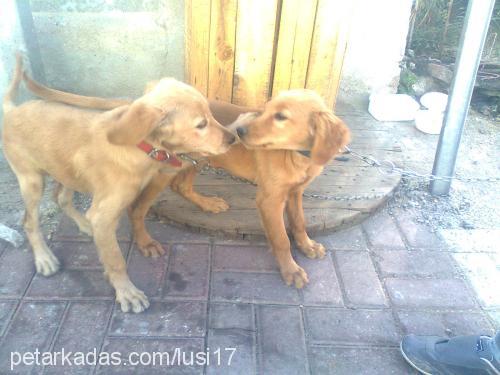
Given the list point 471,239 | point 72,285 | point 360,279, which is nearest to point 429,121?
point 471,239

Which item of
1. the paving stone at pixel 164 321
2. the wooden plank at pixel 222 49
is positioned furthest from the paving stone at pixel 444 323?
the wooden plank at pixel 222 49

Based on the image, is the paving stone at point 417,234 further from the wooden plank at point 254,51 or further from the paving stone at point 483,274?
the wooden plank at point 254,51

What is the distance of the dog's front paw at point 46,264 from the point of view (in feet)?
9.67

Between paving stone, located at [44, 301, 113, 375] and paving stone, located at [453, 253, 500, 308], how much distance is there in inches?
97.7

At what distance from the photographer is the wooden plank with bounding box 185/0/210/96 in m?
3.20

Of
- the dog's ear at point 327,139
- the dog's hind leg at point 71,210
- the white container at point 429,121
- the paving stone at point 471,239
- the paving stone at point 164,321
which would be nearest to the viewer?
the dog's ear at point 327,139

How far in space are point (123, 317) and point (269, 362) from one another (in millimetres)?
940

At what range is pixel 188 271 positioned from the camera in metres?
3.05

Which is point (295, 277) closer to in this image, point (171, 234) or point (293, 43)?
point (171, 234)

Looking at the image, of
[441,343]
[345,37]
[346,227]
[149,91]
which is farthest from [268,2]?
[441,343]

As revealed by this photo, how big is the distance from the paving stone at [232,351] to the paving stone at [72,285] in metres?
0.78

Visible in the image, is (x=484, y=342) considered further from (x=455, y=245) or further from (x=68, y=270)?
(x=68, y=270)

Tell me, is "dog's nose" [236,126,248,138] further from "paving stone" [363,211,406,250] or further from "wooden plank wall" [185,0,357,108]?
"paving stone" [363,211,406,250]

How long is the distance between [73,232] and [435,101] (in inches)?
174
